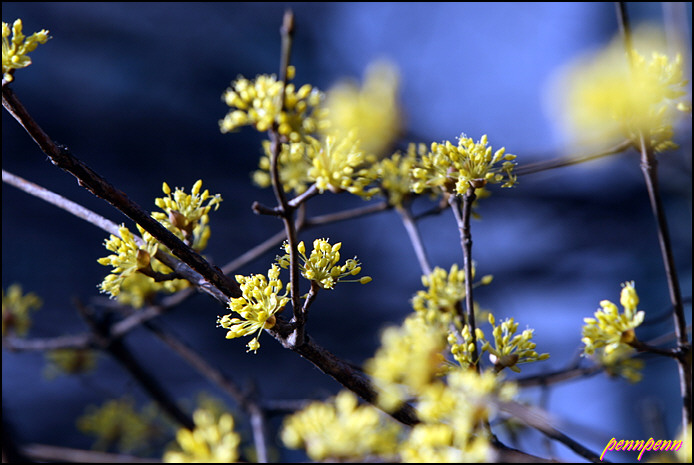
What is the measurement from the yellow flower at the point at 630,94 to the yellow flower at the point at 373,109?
9.9 inches

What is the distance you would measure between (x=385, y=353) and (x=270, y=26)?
1.52 meters

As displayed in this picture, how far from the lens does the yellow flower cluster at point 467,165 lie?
0.46 m

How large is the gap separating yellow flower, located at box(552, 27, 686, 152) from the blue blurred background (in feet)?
2.64

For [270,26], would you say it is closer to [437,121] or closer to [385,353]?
[437,121]

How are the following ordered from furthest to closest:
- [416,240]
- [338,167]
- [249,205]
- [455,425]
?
[249,205]
[416,240]
[338,167]
[455,425]

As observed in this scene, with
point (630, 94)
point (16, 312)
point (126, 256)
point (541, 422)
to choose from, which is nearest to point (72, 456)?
point (16, 312)

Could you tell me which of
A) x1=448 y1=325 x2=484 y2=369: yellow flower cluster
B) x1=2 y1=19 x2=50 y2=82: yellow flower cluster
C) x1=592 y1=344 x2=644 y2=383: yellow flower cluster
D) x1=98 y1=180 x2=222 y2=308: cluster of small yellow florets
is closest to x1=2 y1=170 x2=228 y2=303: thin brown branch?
x1=98 y1=180 x2=222 y2=308: cluster of small yellow florets

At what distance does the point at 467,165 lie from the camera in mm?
472

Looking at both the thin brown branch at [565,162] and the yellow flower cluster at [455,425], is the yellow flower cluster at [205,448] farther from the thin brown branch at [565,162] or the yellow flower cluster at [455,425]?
the thin brown branch at [565,162]

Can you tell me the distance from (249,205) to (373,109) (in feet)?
2.76

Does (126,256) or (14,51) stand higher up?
(14,51)

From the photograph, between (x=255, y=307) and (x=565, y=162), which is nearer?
(x=255, y=307)

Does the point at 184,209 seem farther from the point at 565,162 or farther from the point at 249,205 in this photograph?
the point at 249,205

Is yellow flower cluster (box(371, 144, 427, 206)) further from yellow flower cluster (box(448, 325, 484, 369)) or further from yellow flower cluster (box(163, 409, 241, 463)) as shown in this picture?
yellow flower cluster (box(163, 409, 241, 463))
